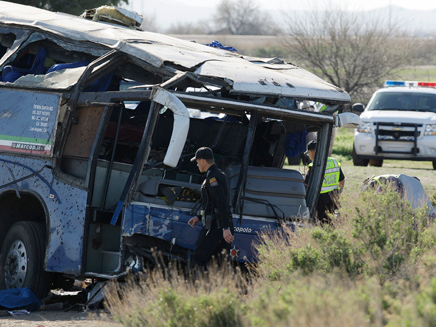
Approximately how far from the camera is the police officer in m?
6.75

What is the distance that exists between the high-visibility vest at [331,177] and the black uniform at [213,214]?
229 cm

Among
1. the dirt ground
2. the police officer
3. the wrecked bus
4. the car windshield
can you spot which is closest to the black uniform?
the police officer

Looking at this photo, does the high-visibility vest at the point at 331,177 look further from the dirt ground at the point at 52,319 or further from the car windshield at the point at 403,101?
the car windshield at the point at 403,101

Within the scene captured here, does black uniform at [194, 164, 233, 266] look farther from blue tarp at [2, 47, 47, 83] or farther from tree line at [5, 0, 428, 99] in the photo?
tree line at [5, 0, 428, 99]

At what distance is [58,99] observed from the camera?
23.4ft

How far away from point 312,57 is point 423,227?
3000 cm

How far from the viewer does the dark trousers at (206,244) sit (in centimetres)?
684

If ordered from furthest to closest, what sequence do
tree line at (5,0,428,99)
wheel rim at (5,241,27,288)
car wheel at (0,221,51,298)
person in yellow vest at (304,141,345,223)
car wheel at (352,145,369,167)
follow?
tree line at (5,0,428,99)
car wheel at (352,145,369,167)
person in yellow vest at (304,141,345,223)
wheel rim at (5,241,27,288)
car wheel at (0,221,51,298)

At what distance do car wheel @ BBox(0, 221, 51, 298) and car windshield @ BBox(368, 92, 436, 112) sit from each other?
469 inches

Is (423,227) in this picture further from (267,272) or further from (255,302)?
(255,302)

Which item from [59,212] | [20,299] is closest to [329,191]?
[59,212]

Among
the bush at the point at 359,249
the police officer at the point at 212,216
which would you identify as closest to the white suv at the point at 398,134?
the bush at the point at 359,249

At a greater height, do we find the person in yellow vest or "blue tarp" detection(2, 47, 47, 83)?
"blue tarp" detection(2, 47, 47, 83)

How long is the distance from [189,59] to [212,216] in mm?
1652
